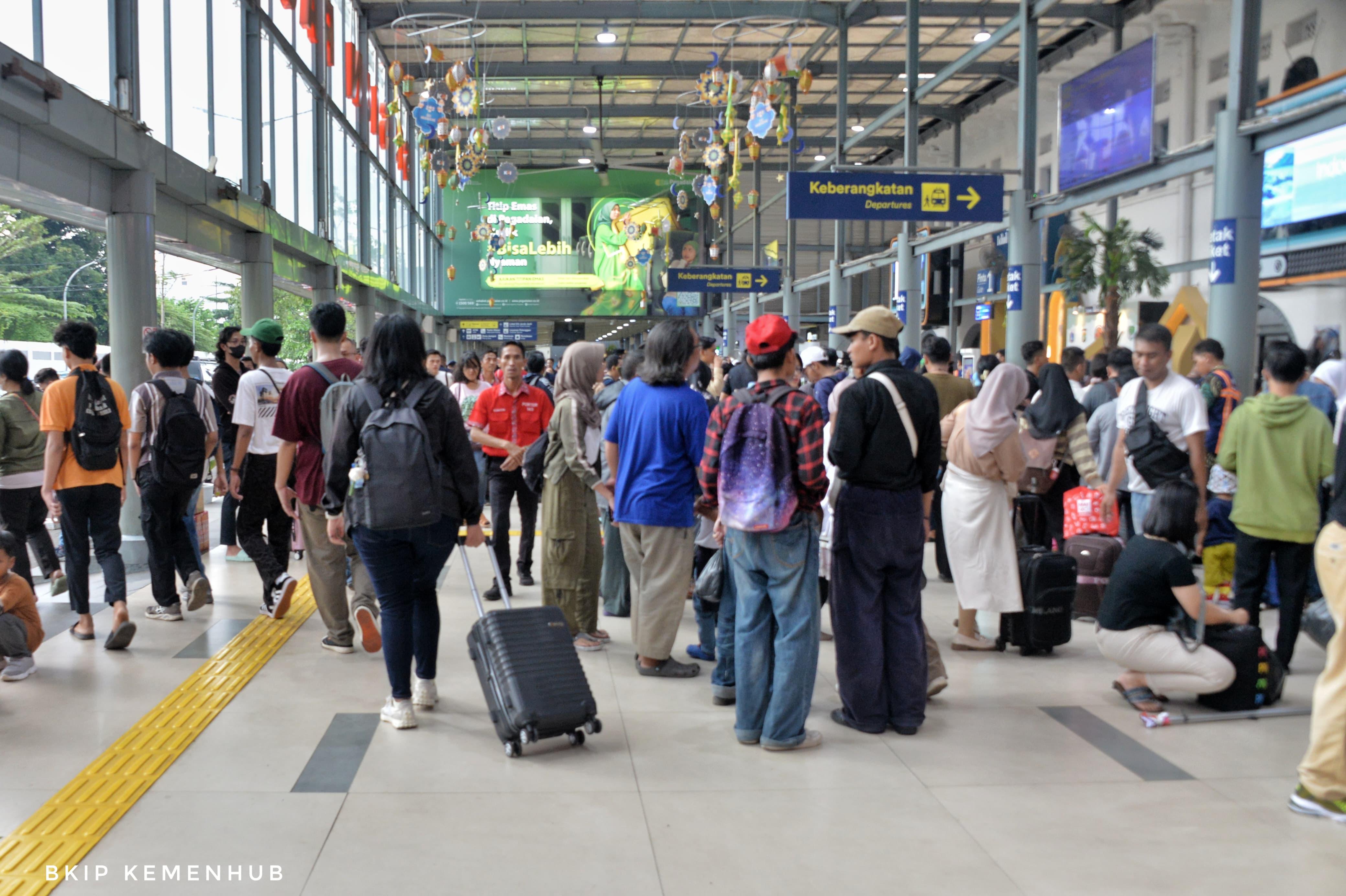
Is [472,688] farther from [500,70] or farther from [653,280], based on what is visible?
[653,280]

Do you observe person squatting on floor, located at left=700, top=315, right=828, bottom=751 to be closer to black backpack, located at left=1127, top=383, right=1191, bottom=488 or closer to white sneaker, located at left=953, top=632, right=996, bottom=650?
white sneaker, located at left=953, top=632, right=996, bottom=650

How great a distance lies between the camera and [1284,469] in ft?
15.2

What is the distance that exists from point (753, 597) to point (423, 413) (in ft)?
4.55

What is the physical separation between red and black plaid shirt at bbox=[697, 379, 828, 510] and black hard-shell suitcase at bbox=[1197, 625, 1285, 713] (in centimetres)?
184

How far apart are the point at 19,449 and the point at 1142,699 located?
5738mm

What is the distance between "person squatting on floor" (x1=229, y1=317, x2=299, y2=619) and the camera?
5.70 metres

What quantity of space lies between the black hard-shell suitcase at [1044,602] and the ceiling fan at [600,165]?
2006cm

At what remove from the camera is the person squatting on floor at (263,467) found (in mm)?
5703

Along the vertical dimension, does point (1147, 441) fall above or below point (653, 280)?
below

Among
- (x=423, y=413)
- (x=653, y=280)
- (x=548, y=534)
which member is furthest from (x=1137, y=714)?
(x=653, y=280)

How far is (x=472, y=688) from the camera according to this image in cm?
462

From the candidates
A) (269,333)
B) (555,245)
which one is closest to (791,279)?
(555,245)

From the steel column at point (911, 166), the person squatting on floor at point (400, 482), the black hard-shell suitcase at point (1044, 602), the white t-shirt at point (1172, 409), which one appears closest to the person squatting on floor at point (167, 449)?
the person squatting on floor at point (400, 482)

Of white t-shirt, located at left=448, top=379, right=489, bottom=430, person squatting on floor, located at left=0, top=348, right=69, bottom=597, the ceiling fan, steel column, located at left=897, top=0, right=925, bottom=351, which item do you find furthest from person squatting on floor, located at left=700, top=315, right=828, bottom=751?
the ceiling fan
